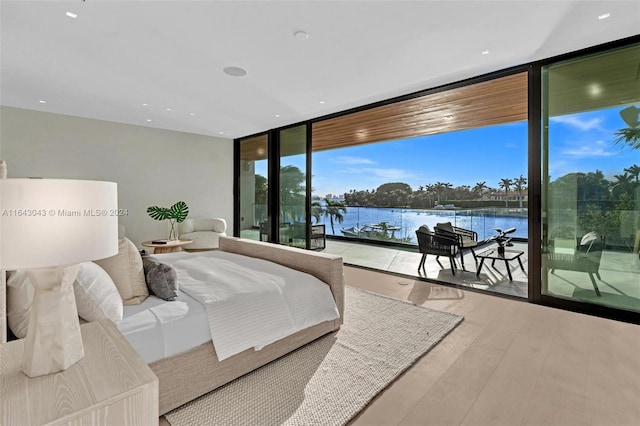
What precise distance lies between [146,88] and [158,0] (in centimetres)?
205

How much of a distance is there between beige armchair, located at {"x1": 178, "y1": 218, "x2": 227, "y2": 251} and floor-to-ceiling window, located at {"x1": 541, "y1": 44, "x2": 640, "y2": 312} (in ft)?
17.9

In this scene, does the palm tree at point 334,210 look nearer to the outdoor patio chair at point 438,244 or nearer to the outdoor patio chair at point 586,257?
the outdoor patio chair at point 438,244

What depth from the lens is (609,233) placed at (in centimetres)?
300

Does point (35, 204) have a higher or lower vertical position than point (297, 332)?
higher

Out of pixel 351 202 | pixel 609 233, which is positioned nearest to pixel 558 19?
pixel 609 233

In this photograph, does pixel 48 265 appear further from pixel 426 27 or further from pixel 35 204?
pixel 426 27

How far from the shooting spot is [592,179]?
3.07m

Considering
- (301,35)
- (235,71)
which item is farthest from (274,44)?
(235,71)

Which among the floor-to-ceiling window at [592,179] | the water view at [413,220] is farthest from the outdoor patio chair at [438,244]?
the water view at [413,220]

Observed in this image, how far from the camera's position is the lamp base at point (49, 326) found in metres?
0.92

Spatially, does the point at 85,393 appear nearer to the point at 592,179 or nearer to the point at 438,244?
the point at 592,179

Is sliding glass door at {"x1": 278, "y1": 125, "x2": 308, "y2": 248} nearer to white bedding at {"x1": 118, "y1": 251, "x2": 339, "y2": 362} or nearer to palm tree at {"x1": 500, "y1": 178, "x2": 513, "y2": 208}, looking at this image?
white bedding at {"x1": 118, "y1": 251, "x2": 339, "y2": 362}

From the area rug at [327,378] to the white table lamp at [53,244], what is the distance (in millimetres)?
958

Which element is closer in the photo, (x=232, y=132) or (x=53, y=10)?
(x=53, y=10)
